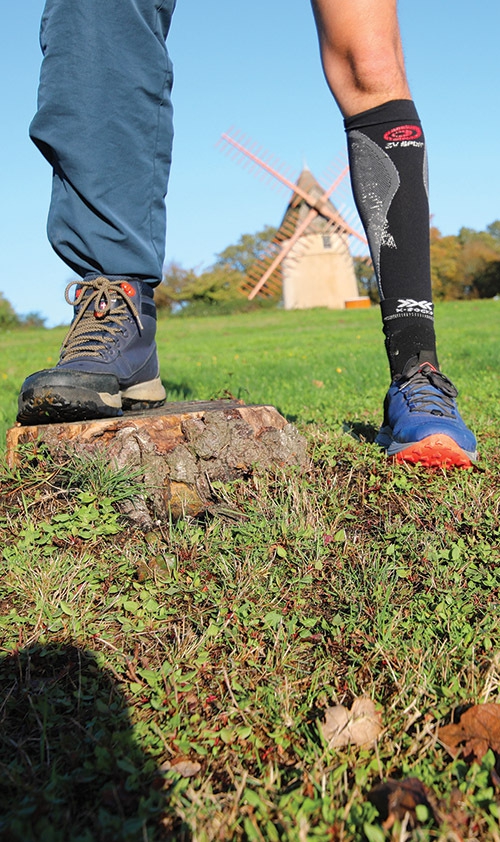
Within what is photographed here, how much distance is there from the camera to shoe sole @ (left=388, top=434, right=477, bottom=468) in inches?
82.2

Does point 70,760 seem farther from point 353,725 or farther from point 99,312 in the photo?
point 99,312

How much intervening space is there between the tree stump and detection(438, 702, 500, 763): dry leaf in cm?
100

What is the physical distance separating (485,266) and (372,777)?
200 ft

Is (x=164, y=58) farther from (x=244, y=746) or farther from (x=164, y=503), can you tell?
(x=244, y=746)

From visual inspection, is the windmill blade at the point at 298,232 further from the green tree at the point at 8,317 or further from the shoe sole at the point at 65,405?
the shoe sole at the point at 65,405

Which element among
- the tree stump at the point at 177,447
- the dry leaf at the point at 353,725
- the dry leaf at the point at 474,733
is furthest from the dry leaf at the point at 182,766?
the tree stump at the point at 177,447

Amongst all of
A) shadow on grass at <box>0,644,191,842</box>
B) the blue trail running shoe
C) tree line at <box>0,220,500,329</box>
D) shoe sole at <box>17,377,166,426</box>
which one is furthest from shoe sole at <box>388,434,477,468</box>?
tree line at <box>0,220,500,329</box>

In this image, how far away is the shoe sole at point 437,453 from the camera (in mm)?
2088

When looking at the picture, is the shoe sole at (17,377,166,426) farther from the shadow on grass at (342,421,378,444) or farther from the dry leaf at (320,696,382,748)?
the dry leaf at (320,696,382,748)

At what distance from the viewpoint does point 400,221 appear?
2.40 metres

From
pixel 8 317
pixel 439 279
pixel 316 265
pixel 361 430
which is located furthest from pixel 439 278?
pixel 361 430

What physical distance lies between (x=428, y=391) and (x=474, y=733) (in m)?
1.39

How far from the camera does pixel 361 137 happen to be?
243 centimetres

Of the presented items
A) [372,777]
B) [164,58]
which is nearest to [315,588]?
[372,777]
